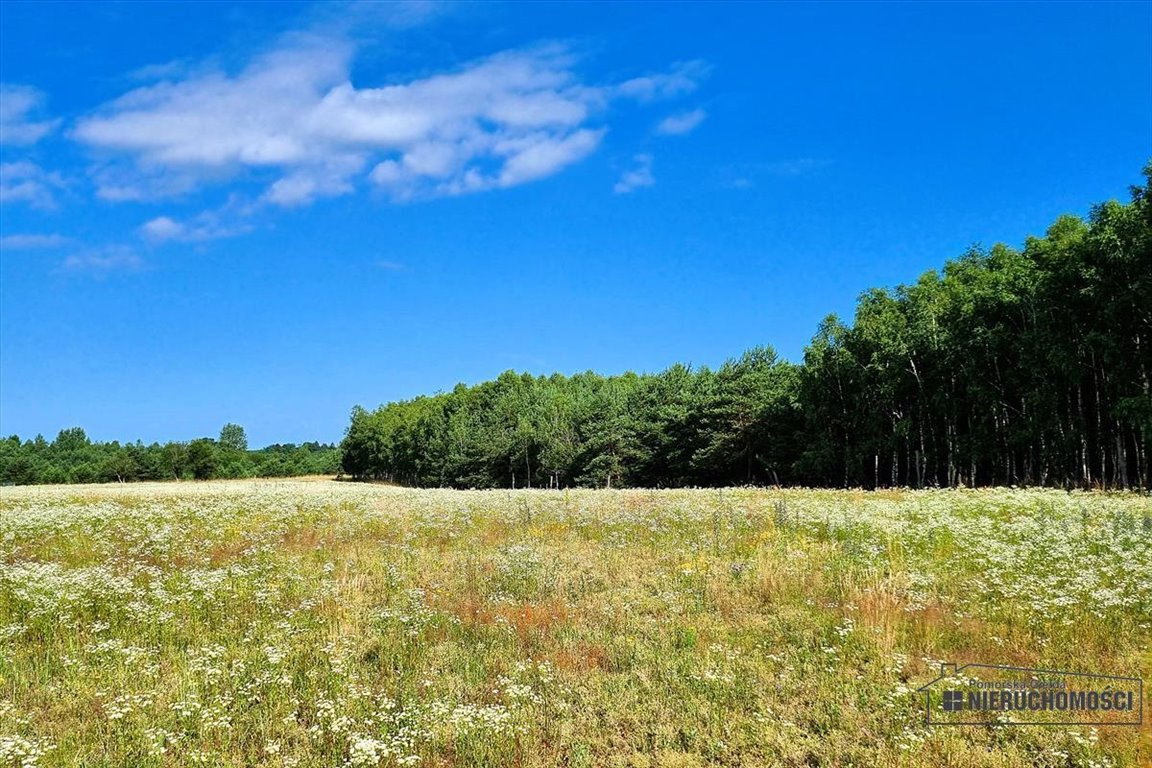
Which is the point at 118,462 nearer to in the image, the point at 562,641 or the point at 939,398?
the point at 939,398

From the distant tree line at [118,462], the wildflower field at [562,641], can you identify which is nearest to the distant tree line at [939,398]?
the wildflower field at [562,641]

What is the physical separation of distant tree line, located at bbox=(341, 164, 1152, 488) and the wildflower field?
26116 millimetres

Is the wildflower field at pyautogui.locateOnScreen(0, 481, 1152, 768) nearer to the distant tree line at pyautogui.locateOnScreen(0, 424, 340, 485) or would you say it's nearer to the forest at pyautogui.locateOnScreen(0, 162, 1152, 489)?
the forest at pyautogui.locateOnScreen(0, 162, 1152, 489)

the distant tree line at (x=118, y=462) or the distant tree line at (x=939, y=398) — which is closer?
the distant tree line at (x=939, y=398)

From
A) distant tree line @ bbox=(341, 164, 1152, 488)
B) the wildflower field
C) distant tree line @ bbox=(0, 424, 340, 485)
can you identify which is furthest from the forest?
distant tree line @ bbox=(0, 424, 340, 485)

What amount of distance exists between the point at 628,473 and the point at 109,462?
113m

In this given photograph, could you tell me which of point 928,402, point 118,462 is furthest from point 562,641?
point 118,462

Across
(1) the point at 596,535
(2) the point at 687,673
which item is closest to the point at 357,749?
(2) the point at 687,673

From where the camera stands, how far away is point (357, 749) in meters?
6.88

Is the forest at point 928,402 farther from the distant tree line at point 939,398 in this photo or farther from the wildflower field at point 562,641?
the wildflower field at point 562,641

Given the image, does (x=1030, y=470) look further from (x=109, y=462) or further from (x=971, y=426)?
(x=109, y=462)

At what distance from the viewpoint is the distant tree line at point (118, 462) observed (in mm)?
130125

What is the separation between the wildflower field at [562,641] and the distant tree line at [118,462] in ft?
462

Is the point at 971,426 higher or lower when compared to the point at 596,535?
higher
